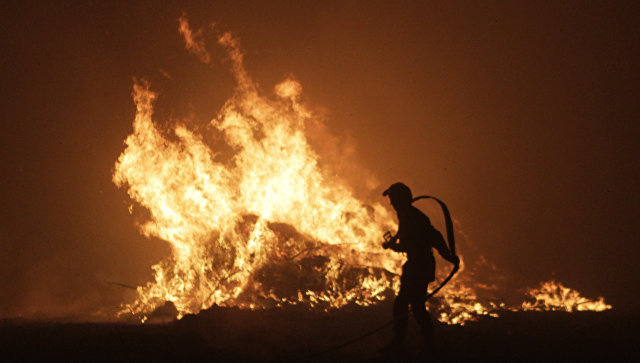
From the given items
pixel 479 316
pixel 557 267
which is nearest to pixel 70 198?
pixel 479 316

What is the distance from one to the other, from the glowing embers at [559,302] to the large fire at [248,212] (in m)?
0.50

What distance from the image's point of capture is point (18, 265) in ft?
68.5

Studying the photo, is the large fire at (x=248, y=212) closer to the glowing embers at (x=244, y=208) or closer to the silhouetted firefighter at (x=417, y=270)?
the glowing embers at (x=244, y=208)

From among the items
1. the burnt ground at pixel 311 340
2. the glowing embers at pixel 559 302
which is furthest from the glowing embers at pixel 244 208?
the glowing embers at pixel 559 302

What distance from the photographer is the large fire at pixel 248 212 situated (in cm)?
1289

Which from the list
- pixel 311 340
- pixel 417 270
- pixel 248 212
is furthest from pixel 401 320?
pixel 248 212

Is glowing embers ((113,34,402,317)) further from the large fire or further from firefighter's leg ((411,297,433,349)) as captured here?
firefighter's leg ((411,297,433,349))

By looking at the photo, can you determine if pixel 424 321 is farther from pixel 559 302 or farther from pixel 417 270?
pixel 559 302

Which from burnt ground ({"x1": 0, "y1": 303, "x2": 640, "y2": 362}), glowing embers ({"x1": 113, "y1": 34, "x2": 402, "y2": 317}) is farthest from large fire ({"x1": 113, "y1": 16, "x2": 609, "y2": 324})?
burnt ground ({"x1": 0, "y1": 303, "x2": 640, "y2": 362})

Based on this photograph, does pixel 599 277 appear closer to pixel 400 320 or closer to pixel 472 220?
pixel 472 220

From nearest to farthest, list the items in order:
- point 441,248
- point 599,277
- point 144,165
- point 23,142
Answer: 1. point 441,248
2. point 144,165
3. point 599,277
4. point 23,142

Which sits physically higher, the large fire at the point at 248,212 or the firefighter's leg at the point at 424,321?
the large fire at the point at 248,212

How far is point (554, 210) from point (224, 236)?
794 inches

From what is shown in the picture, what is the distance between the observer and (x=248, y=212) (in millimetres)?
14523
